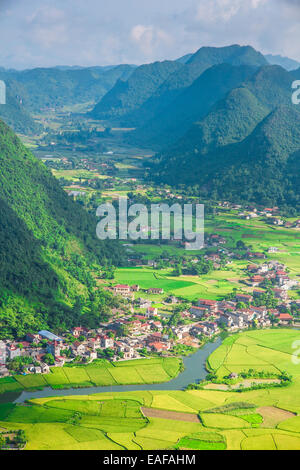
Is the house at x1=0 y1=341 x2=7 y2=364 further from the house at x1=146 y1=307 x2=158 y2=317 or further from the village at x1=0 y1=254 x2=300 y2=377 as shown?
the house at x1=146 y1=307 x2=158 y2=317

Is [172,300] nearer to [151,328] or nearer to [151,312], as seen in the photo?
[151,312]

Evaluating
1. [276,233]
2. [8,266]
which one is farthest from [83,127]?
[8,266]

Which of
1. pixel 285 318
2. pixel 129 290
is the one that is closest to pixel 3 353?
pixel 129 290

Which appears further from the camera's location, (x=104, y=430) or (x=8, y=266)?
(x=8, y=266)

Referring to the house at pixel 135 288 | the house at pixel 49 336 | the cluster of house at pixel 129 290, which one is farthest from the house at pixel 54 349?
the house at pixel 135 288

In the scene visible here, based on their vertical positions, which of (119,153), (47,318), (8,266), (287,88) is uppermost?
(287,88)

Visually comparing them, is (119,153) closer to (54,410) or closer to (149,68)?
(149,68)
